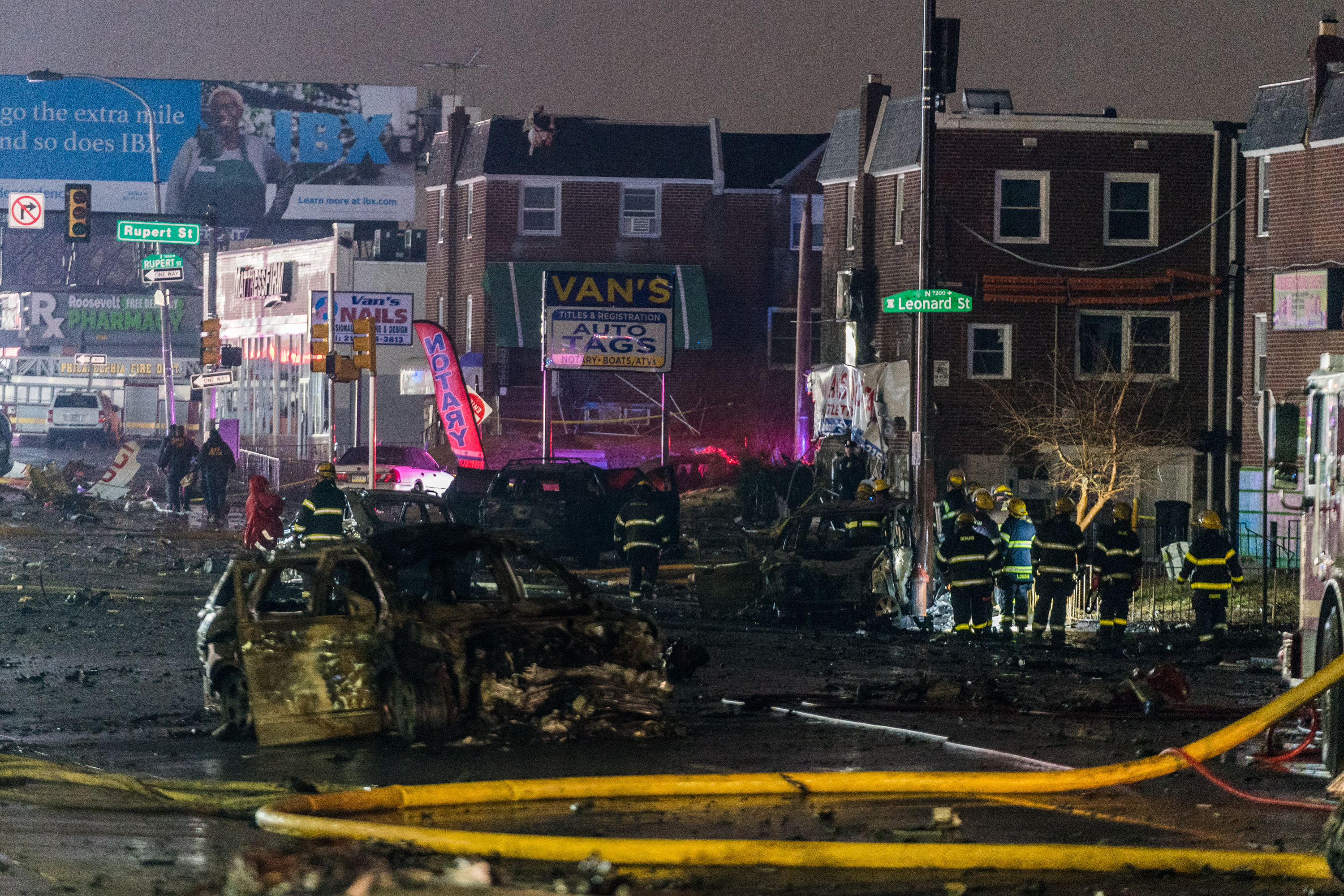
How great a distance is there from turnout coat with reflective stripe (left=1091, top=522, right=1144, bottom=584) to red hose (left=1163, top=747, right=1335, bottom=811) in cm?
913

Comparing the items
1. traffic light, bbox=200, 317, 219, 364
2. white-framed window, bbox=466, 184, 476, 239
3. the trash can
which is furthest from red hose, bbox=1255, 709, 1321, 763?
white-framed window, bbox=466, 184, 476, 239

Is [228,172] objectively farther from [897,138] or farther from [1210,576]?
[1210,576]

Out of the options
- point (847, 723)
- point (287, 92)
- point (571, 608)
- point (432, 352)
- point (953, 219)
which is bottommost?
point (847, 723)

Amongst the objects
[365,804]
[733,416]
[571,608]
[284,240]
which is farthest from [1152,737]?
[284,240]

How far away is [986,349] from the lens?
35125 millimetres

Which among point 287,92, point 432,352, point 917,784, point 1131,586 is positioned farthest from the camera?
point 287,92

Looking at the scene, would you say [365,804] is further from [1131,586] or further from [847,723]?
[1131,586]

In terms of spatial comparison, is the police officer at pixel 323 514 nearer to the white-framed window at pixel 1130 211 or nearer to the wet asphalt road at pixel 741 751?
the wet asphalt road at pixel 741 751

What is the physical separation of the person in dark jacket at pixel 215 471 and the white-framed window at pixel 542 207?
48.8ft

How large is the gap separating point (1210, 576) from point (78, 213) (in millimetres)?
25953

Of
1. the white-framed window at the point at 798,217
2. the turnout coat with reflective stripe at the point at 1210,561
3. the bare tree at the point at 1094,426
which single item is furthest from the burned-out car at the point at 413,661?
the white-framed window at the point at 798,217

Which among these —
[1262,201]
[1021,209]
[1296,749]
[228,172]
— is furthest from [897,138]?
[228,172]

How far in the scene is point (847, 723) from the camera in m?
12.1

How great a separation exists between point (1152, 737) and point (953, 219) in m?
24.2
